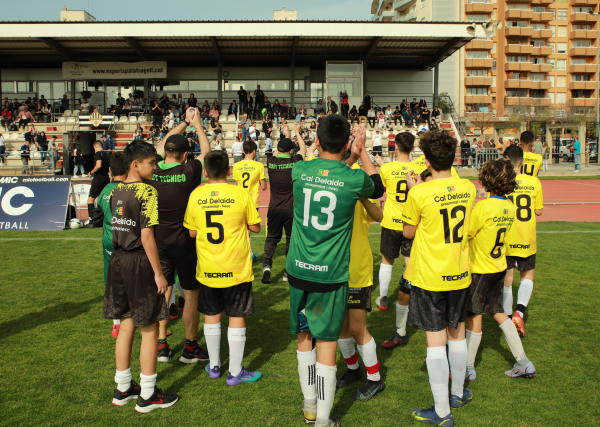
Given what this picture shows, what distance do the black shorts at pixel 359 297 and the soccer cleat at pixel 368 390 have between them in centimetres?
71

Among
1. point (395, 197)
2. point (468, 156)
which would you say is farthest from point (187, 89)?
point (395, 197)

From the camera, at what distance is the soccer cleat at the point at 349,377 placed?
3.95 metres

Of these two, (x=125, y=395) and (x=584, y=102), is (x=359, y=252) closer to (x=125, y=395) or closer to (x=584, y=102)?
(x=125, y=395)

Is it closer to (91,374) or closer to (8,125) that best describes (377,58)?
(8,125)

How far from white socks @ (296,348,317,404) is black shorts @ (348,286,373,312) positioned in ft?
1.63

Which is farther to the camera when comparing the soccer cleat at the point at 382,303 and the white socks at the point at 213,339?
the soccer cleat at the point at 382,303

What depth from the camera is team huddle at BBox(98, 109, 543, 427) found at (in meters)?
3.11

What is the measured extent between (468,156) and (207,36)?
16.6 meters

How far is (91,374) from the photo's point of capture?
4156 millimetres

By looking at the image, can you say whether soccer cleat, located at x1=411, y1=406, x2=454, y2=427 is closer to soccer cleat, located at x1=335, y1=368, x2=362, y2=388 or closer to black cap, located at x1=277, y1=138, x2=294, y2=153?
soccer cleat, located at x1=335, y1=368, x2=362, y2=388

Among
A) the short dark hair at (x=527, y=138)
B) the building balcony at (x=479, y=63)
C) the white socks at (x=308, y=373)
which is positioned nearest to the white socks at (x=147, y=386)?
the white socks at (x=308, y=373)

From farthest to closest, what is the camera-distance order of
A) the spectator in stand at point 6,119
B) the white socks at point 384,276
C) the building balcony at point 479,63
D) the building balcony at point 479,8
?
1. the building balcony at point 479,63
2. the building balcony at point 479,8
3. the spectator in stand at point 6,119
4. the white socks at point 384,276

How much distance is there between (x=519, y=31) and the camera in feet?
226

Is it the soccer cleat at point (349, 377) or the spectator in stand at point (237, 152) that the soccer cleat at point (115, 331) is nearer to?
the soccer cleat at point (349, 377)
